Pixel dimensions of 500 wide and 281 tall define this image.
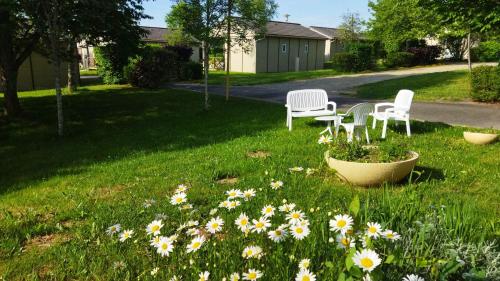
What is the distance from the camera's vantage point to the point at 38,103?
1636cm

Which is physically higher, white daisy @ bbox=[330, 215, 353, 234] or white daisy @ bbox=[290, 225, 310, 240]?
white daisy @ bbox=[330, 215, 353, 234]

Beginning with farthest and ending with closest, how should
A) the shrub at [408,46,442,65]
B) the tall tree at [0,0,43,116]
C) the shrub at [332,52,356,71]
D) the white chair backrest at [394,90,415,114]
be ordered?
the shrub at [408,46,442,65]
the shrub at [332,52,356,71]
the tall tree at [0,0,43,116]
the white chair backrest at [394,90,415,114]

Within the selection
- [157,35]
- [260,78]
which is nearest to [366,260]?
[260,78]

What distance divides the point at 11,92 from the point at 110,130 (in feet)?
15.3

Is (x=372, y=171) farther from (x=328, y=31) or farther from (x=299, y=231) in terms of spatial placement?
(x=328, y=31)

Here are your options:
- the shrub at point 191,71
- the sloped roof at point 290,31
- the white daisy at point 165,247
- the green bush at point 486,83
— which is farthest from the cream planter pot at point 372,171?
the sloped roof at point 290,31

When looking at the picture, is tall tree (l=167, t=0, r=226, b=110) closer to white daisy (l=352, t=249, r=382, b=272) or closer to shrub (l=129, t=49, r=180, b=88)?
shrub (l=129, t=49, r=180, b=88)

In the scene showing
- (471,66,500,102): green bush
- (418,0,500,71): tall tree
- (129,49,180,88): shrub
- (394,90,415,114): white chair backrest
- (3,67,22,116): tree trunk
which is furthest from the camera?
(129,49,180,88): shrub

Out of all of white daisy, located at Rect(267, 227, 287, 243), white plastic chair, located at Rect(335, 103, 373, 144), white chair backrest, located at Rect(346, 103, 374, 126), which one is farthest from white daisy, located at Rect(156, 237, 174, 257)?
white chair backrest, located at Rect(346, 103, 374, 126)

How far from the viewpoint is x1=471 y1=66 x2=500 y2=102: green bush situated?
13836 mm

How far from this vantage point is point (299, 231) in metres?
2.14

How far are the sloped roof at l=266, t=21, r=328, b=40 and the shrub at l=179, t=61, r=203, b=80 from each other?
37.3 ft

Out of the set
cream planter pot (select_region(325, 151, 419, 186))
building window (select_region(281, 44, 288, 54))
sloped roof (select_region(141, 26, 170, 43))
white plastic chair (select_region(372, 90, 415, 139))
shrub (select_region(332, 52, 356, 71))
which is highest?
sloped roof (select_region(141, 26, 170, 43))

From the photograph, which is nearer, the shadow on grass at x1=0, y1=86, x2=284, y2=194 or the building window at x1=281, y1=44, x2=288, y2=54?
the shadow on grass at x1=0, y1=86, x2=284, y2=194
